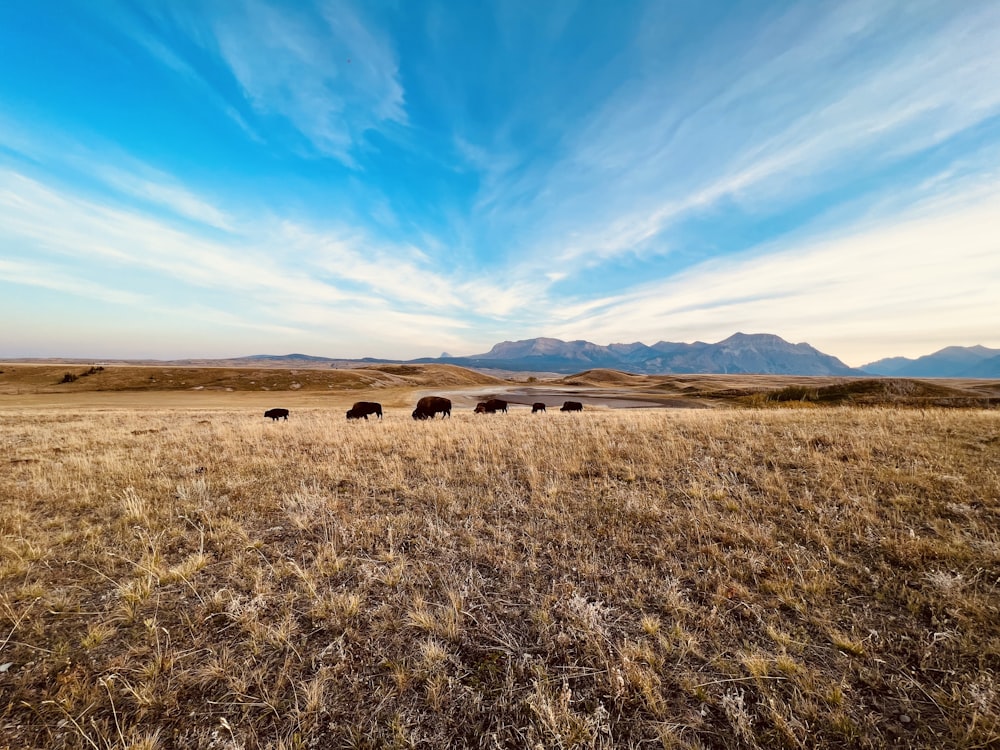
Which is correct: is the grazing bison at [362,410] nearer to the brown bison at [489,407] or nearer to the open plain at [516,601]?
the brown bison at [489,407]

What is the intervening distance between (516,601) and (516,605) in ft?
0.21

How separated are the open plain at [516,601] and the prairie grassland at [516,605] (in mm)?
27

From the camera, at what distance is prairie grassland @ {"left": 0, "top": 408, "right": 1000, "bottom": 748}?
3020mm

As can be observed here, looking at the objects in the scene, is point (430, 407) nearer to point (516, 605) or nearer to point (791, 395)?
point (516, 605)

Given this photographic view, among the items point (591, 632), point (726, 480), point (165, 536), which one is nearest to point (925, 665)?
point (591, 632)

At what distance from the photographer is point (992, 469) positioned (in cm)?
698

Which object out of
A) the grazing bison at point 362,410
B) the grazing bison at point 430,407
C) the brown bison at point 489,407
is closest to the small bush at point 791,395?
the brown bison at point 489,407

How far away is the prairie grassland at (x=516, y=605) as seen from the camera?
3.02 meters

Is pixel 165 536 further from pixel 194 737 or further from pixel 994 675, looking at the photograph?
pixel 994 675

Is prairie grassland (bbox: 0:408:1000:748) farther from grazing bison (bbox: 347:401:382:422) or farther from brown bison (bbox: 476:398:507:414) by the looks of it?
brown bison (bbox: 476:398:507:414)

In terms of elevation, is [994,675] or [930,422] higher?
[930,422]

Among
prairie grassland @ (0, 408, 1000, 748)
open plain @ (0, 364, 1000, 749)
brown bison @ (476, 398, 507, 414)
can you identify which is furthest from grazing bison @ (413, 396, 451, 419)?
prairie grassland @ (0, 408, 1000, 748)

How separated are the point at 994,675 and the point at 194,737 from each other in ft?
21.4

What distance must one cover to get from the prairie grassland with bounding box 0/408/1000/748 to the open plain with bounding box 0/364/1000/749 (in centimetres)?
3
